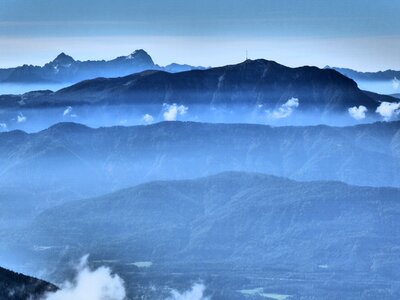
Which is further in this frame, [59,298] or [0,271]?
[59,298]

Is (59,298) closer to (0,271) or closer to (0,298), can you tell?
(0,271)

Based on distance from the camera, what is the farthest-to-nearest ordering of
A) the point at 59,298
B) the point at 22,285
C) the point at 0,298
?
the point at 59,298 < the point at 22,285 < the point at 0,298

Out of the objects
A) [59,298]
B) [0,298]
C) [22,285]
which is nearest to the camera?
[0,298]

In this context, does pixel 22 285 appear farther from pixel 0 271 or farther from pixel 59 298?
pixel 59 298

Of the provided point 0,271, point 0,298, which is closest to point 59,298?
point 0,271

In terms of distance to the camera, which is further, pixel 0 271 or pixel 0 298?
pixel 0 271
